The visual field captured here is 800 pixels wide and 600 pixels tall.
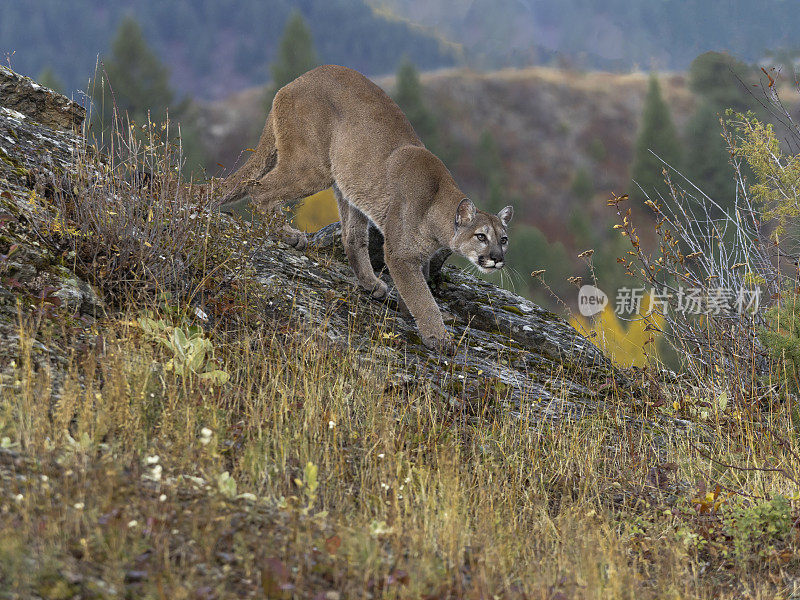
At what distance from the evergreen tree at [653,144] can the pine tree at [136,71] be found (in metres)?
28.0

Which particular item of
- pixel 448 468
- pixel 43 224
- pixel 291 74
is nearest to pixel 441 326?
A: pixel 448 468

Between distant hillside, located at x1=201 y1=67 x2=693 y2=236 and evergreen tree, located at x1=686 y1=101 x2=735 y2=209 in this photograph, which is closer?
evergreen tree, located at x1=686 y1=101 x2=735 y2=209

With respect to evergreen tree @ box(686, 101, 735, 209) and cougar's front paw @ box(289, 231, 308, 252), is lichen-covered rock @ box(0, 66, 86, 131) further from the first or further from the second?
evergreen tree @ box(686, 101, 735, 209)

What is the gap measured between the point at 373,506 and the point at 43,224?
2888 mm

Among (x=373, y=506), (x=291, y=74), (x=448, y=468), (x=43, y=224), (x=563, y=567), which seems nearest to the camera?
(x=563, y=567)

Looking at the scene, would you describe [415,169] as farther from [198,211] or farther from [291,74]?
[291,74]

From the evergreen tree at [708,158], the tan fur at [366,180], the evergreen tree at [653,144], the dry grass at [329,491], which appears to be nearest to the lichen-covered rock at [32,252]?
the dry grass at [329,491]

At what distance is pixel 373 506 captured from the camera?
3.70 m

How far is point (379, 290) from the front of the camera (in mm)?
7137

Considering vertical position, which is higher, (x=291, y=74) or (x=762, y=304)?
(x=291, y=74)

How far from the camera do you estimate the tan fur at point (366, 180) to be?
6.91 metres

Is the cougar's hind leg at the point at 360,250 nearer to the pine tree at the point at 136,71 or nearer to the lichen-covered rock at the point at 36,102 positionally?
the lichen-covered rock at the point at 36,102

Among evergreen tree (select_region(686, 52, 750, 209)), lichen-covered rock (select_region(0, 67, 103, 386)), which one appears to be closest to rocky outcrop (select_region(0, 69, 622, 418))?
lichen-covered rock (select_region(0, 67, 103, 386))

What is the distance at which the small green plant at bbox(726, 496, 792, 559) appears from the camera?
12.9 ft
